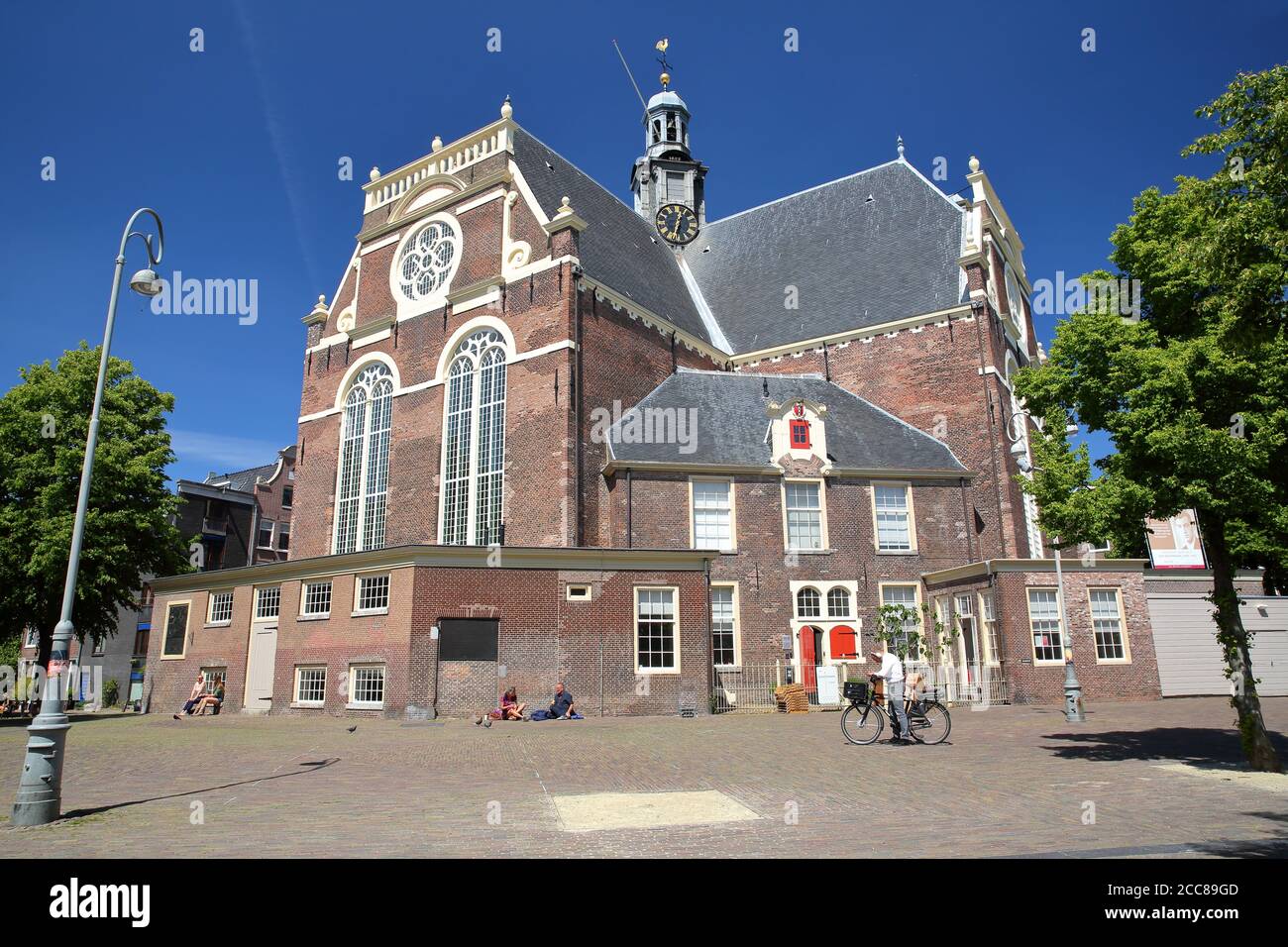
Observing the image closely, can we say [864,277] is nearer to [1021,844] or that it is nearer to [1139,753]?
[1139,753]

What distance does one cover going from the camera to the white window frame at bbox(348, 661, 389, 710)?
814 inches

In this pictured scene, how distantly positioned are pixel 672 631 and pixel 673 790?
12511 millimetres

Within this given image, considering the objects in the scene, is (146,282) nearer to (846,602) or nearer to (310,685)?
(310,685)

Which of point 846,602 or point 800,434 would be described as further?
point 800,434

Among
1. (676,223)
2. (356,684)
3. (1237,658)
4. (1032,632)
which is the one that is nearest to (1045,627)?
(1032,632)

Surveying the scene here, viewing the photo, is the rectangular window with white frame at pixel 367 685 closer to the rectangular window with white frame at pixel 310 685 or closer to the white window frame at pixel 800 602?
the rectangular window with white frame at pixel 310 685

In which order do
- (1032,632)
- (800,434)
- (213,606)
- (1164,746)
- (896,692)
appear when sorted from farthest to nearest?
(800,434) → (213,606) → (1032,632) → (896,692) → (1164,746)

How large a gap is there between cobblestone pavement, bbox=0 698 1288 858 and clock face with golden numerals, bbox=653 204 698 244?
32.3m

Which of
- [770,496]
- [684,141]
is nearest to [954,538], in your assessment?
[770,496]

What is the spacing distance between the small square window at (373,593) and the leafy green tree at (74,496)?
32.3 ft

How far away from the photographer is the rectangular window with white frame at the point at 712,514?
Answer: 85.5 feet

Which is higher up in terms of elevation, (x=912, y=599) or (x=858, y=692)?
(x=912, y=599)

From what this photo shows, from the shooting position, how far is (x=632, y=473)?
85.4 feet

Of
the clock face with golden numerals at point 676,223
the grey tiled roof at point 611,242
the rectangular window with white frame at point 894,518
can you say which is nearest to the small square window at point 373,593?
the grey tiled roof at point 611,242
